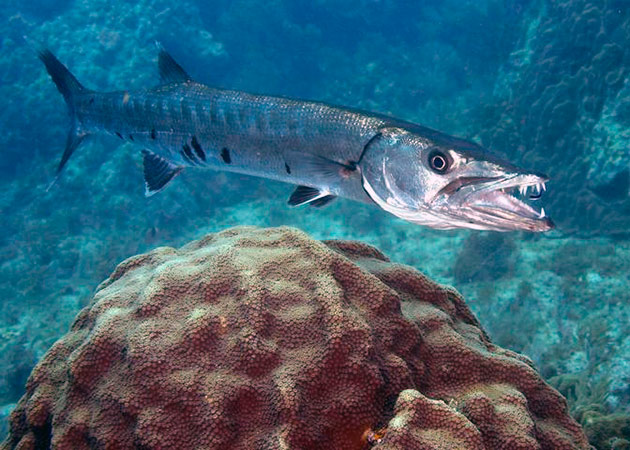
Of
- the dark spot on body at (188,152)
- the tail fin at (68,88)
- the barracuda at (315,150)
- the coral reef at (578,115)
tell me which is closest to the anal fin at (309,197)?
the barracuda at (315,150)

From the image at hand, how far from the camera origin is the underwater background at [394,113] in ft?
29.1

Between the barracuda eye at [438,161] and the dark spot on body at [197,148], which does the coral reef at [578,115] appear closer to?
the barracuda eye at [438,161]

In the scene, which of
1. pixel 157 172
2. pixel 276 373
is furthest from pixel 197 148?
pixel 276 373

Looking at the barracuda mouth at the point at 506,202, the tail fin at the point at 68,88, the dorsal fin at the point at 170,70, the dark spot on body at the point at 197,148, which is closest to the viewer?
the barracuda mouth at the point at 506,202

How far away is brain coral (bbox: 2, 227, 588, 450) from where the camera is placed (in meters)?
2.03

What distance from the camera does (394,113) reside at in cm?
1969

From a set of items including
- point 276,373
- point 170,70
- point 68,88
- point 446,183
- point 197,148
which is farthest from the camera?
point 68,88

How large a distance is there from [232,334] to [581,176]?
12.1 meters

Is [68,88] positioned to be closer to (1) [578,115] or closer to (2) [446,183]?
(2) [446,183]

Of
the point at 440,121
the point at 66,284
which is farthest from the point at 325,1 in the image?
the point at 66,284

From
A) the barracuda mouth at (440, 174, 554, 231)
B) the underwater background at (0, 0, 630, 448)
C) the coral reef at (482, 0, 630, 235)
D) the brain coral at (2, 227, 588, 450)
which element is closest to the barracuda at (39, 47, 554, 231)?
the barracuda mouth at (440, 174, 554, 231)

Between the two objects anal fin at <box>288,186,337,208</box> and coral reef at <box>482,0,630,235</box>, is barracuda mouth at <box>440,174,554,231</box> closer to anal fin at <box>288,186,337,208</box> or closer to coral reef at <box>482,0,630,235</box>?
anal fin at <box>288,186,337,208</box>

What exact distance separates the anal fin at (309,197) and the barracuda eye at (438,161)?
107 centimetres

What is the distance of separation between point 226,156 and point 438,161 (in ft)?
7.71
